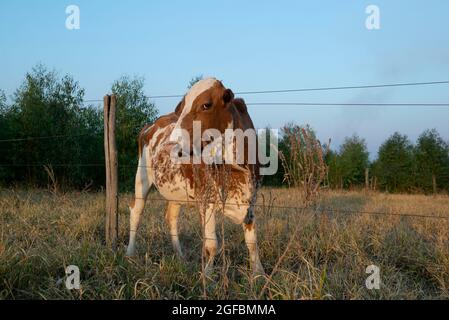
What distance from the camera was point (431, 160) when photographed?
31.4 meters

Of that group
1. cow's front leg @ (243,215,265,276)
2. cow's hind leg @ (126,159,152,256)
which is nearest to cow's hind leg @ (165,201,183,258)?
cow's hind leg @ (126,159,152,256)

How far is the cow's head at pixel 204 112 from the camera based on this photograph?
412 centimetres

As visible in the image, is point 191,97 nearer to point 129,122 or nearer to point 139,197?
point 139,197

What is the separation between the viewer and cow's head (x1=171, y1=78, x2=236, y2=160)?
162 inches

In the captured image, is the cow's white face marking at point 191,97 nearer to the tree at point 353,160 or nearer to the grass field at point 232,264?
the grass field at point 232,264

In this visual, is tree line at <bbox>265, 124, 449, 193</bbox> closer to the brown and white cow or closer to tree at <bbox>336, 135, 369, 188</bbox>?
tree at <bbox>336, 135, 369, 188</bbox>

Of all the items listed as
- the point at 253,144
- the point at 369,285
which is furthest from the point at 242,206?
the point at 369,285

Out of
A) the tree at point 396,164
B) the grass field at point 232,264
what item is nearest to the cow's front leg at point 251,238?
the grass field at point 232,264

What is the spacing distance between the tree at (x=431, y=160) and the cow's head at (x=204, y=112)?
29.9 meters

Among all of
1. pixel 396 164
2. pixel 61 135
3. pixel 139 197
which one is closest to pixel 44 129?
pixel 61 135

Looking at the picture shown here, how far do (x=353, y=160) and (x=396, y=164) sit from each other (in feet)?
20.5

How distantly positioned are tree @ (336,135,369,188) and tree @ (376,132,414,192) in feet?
7.86
